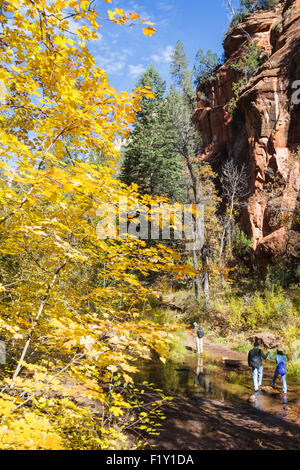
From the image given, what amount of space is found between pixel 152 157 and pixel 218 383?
1459 centimetres

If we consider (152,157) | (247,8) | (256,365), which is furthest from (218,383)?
(247,8)

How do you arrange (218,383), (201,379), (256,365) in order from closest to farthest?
(256,365), (218,383), (201,379)

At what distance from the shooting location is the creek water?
656 centimetres

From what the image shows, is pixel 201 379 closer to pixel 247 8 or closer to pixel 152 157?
pixel 152 157

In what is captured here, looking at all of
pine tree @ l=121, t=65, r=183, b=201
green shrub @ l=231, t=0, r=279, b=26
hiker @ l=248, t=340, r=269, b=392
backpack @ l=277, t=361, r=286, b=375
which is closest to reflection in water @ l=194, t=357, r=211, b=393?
hiker @ l=248, t=340, r=269, b=392

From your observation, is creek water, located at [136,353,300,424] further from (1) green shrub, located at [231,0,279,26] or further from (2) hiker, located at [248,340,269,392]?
(1) green shrub, located at [231,0,279,26]

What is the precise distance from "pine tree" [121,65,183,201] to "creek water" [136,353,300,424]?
37.9ft

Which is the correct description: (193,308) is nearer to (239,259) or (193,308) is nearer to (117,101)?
(239,259)

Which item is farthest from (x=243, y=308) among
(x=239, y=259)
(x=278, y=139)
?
(x=278, y=139)

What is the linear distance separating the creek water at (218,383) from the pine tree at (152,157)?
1156 centimetres

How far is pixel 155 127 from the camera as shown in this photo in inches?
776

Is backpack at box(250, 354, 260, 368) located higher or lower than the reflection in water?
higher

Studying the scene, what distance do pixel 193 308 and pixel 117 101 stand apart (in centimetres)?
1427

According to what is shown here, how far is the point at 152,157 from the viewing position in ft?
60.8
